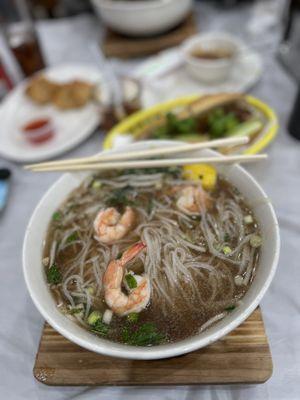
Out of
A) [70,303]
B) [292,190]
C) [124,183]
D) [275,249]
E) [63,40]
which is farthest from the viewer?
[63,40]

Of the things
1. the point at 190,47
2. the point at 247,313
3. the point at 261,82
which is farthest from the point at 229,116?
the point at 247,313

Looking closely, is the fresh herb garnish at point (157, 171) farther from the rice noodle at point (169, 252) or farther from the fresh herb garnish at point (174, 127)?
the fresh herb garnish at point (174, 127)

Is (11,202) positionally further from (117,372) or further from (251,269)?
(251,269)

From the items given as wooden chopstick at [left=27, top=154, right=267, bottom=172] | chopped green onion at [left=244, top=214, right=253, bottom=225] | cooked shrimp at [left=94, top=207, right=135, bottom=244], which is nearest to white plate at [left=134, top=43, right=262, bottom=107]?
wooden chopstick at [left=27, top=154, right=267, bottom=172]

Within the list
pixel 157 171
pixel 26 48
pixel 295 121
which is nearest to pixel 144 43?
pixel 26 48

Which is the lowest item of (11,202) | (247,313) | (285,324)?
(285,324)

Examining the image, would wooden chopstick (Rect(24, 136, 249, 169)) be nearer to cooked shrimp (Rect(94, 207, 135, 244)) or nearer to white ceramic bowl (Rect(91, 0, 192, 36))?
cooked shrimp (Rect(94, 207, 135, 244))

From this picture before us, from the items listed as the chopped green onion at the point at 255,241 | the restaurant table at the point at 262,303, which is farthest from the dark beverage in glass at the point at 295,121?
the chopped green onion at the point at 255,241
